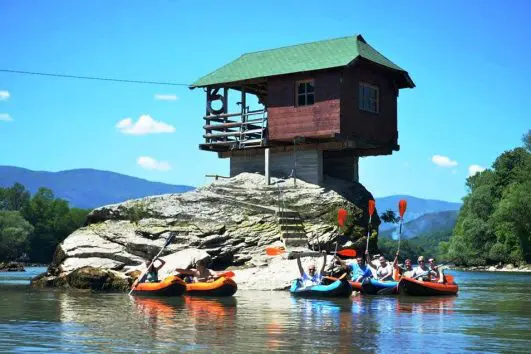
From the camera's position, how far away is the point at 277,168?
35688 millimetres

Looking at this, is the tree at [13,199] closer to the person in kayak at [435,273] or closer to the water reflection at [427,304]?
the person in kayak at [435,273]

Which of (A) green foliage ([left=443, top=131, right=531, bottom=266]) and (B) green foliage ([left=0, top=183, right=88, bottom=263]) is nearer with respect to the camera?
A: (A) green foliage ([left=443, top=131, right=531, bottom=266])

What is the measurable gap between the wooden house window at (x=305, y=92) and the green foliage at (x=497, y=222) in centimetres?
4333

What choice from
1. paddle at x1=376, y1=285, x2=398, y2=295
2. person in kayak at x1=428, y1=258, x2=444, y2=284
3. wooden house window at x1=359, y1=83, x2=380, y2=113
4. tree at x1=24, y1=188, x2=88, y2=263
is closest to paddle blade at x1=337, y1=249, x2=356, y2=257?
paddle at x1=376, y1=285, x2=398, y2=295

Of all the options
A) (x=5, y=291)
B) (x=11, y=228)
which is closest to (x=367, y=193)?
(x=5, y=291)

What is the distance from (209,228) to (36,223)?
275ft

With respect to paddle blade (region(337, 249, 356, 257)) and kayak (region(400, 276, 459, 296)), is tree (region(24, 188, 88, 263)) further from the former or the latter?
kayak (region(400, 276, 459, 296))

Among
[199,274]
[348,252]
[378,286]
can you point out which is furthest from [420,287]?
[199,274]

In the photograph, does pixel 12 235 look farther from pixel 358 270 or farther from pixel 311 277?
pixel 311 277

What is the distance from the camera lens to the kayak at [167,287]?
27.0 meters

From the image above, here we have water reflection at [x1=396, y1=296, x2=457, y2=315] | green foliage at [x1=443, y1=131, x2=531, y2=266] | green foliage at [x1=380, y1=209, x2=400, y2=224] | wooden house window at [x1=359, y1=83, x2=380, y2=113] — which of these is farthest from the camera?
green foliage at [x1=443, y1=131, x2=531, y2=266]

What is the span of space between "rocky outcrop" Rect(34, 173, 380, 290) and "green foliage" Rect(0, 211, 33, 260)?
193 feet

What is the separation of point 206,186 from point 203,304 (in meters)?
11.5

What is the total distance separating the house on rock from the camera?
33.8m
